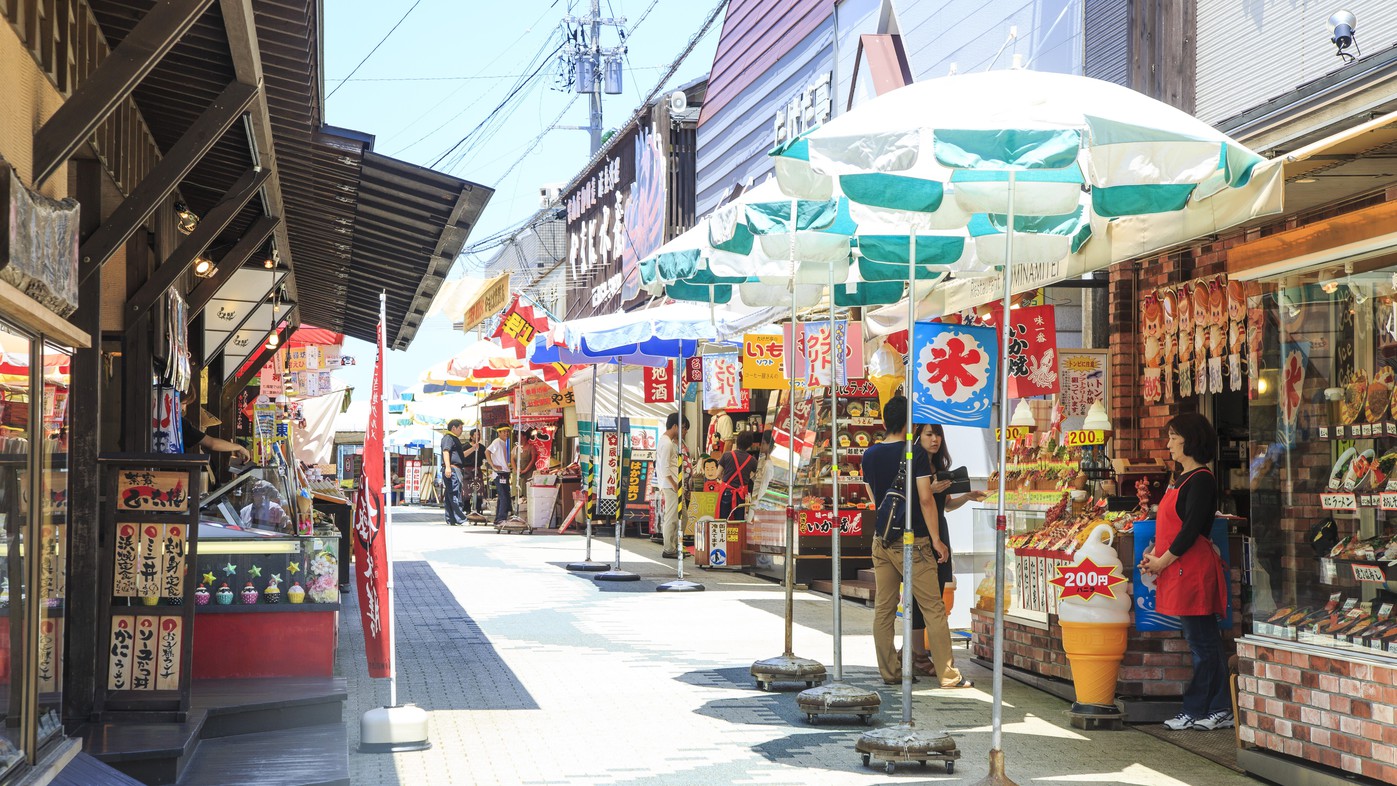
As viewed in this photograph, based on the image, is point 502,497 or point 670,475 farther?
point 502,497

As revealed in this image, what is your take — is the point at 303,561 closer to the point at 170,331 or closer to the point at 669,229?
the point at 170,331

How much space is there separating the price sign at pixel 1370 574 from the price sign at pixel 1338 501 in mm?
284

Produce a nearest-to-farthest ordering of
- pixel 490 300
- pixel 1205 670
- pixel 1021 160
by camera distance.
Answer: pixel 1021 160 < pixel 1205 670 < pixel 490 300

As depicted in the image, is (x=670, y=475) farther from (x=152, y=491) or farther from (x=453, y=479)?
(x=152, y=491)

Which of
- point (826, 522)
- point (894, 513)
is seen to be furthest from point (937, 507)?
point (826, 522)

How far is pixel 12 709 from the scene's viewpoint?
189 inches

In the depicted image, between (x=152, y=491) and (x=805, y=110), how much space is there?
1251 cm

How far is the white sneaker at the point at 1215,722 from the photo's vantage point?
26.1 ft

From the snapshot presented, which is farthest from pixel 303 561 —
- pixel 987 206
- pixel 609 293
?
pixel 609 293

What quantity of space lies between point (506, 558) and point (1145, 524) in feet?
43.0

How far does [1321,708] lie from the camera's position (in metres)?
6.34

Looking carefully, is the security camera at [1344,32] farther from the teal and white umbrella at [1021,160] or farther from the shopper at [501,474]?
the shopper at [501,474]

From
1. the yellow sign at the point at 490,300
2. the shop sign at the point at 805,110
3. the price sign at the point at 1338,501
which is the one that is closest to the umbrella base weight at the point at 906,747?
the price sign at the point at 1338,501

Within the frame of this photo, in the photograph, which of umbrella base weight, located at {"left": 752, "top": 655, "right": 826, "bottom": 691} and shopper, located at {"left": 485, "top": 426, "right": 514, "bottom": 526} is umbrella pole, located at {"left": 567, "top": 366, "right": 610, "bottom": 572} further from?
shopper, located at {"left": 485, "top": 426, "right": 514, "bottom": 526}
